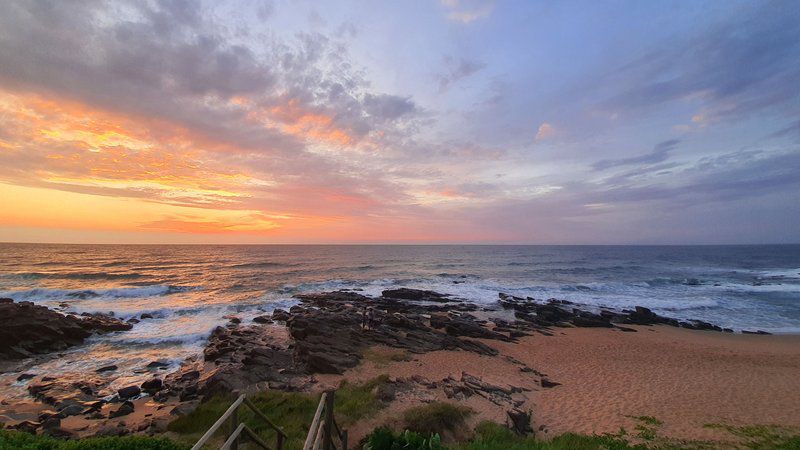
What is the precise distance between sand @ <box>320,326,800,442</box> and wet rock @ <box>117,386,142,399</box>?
7.80 metres

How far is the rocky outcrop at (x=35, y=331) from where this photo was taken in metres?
19.3

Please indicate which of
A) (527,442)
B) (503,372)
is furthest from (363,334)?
(527,442)

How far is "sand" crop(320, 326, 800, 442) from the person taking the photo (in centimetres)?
1326

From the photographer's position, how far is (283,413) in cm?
1203

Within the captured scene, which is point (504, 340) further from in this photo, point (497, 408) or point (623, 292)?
point (623, 292)

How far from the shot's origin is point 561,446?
10.3 m

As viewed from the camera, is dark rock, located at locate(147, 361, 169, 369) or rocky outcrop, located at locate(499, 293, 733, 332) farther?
rocky outcrop, located at locate(499, 293, 733, 332)

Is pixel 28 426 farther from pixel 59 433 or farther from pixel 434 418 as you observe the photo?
pixel 434 418

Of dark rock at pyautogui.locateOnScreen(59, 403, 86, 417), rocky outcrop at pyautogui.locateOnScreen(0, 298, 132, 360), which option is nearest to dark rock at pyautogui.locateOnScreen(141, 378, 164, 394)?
dark rock at pyautogui.locateOnScreen(59, 403, 86, 417)

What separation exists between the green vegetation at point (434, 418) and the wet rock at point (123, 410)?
35.1 feet

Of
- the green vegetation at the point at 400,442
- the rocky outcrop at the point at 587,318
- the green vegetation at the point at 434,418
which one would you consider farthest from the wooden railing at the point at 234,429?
the rocky outcrop at the point at 587,318

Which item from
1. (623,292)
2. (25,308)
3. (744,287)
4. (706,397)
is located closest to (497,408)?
(706,397)

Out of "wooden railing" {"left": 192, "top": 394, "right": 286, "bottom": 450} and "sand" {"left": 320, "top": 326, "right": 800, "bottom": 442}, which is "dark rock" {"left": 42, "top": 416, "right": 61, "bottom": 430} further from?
"wooden railing" {"left": 192, "top": 394, "right": 286, "bottom": 450}

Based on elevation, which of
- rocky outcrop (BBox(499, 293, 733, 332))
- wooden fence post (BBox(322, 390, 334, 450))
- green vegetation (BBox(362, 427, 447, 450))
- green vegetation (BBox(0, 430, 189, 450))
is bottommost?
rocky outcrop (BBox(499, 293, 733, 332))
